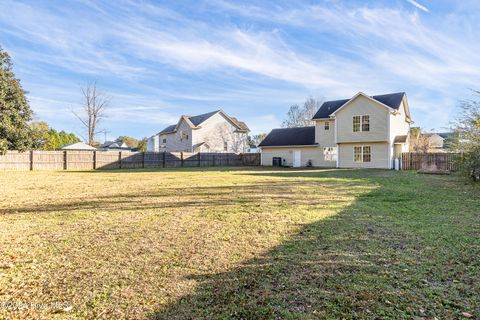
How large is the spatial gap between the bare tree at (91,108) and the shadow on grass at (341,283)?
119 ft

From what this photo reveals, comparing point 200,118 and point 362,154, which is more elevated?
point 200,118

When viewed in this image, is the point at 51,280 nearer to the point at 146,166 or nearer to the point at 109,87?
the point at 146,166

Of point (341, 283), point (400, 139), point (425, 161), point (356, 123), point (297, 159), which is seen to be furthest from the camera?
point (297, 159)

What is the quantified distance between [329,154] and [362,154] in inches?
117

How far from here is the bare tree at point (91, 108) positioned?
34.4 m

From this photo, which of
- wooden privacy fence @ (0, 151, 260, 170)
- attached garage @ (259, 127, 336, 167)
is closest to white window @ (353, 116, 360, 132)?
attached garage @ (259, 127, 336, 167)

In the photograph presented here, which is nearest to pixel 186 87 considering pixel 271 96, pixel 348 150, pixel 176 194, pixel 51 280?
pixel 271 96

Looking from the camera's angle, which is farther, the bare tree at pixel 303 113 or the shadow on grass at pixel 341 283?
the bare tree at pixel 303 113

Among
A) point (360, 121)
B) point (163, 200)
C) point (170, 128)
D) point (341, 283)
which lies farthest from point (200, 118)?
point (341, 283)

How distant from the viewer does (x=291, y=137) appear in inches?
1098

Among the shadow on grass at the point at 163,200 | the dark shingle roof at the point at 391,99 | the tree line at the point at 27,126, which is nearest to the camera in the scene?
the shadow on grass at the point at 163,200

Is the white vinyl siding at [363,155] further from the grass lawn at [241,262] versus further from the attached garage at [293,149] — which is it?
the grass lawn at [241,262]

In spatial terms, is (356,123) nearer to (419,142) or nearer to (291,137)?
(291,137)

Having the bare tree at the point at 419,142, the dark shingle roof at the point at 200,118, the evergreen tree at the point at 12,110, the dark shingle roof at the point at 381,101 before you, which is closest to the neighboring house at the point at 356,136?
the dark shingle roof at the point at 381,101
